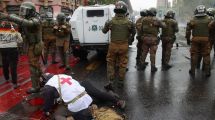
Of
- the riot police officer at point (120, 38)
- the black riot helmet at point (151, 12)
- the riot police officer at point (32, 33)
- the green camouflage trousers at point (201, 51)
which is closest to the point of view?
the riot police officer at point (32, 33)

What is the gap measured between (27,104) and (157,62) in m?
6.89

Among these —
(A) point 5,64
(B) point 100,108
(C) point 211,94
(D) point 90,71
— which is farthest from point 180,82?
(A) point 5,64

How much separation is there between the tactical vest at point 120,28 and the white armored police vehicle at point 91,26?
3807 millimetres

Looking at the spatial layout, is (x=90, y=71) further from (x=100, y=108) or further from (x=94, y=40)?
(x=100, y=108)

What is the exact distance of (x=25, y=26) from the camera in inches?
317

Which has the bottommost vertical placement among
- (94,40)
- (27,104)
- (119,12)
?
(27,104)

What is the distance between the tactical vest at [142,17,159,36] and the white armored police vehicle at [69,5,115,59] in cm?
208

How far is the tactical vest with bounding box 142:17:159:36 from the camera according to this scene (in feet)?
36.1

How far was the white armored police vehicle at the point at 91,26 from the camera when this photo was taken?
12992 millimetres

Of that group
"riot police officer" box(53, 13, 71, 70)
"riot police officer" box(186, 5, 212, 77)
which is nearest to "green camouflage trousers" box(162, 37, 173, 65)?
"riot police officer" box(186, 5, 212, 77)

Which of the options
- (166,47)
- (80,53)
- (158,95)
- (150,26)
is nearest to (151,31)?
(150,26)

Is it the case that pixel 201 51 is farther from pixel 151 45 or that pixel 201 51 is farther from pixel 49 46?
pixel 49 46

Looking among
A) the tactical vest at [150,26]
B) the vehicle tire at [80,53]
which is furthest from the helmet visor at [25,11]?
the vehicle tire at [80,53]

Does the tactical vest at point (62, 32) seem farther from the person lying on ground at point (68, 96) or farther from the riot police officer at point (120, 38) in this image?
the person lying on ground at point (68, 96)
